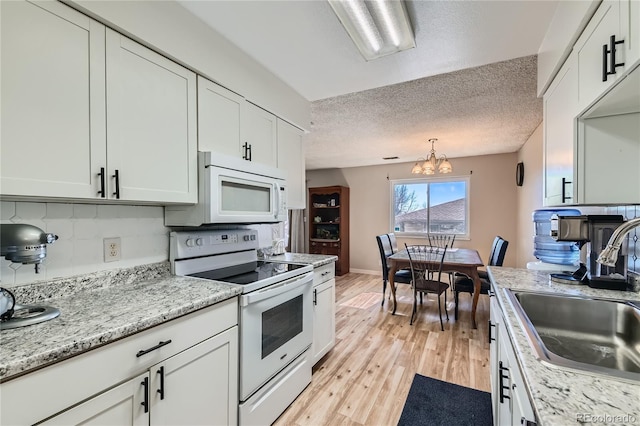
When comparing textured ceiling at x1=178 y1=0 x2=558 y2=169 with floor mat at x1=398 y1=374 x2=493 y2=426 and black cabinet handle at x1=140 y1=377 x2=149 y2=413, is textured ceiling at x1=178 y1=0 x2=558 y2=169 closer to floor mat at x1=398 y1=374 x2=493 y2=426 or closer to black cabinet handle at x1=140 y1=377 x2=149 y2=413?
black cabinet handle at x1=140 y1=377 x2=149 y2=413

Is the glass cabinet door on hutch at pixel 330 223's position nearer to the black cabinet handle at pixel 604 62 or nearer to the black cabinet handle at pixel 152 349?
the black cabinet handle at pixel 152 349

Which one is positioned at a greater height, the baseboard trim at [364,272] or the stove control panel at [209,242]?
the stove control panel at [209,242]

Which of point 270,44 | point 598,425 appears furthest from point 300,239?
point 598,425

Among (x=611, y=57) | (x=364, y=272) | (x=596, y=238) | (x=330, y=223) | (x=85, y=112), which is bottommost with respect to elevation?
(x=364, y=272)

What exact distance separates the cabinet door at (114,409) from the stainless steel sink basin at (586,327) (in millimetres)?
1400

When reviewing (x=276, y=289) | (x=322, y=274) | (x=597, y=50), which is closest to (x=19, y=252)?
(x=276, y=289)

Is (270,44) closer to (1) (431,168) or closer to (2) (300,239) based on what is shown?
(1) (431,168)

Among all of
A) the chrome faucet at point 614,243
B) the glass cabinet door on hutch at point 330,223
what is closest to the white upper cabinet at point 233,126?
the chrome faucet at point 614,243

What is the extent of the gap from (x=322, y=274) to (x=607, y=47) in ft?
6.62

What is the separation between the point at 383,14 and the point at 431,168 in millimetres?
2622

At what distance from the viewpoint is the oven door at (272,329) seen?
58.3 inches

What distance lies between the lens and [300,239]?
657cm

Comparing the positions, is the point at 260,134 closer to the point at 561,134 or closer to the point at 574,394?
the point at 561,134

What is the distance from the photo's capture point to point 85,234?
1.38 m
